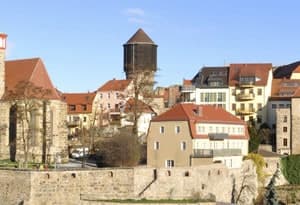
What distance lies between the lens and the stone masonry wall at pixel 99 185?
44.5 m

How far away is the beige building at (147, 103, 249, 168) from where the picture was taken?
5600cm

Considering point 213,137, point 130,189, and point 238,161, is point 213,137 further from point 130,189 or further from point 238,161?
point 130,189

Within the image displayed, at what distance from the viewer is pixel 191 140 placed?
184 ft

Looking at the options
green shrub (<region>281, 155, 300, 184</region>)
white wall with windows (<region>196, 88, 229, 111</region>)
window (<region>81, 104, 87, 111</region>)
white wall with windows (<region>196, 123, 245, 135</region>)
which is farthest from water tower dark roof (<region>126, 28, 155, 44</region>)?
white wall with windows (<region>196, 123, 245, 135</region>)

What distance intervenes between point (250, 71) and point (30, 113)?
2948 centimetres

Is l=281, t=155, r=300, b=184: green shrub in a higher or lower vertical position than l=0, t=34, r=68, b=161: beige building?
lower

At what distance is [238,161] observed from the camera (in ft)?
192

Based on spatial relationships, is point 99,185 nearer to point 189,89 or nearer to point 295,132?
point 295,132

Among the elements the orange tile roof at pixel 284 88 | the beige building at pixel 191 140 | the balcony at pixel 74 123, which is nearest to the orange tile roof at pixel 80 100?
the balcony at pixel 74 123

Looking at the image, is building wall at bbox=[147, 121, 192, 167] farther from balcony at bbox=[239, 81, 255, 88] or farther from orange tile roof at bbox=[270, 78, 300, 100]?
balcony at bbox=[239, 81, 255, 88]

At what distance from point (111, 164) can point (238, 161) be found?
32.2 ft

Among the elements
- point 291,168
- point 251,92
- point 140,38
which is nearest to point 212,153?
point 291,168

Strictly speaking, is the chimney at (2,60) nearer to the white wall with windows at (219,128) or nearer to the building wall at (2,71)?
the building wall at (2,71)

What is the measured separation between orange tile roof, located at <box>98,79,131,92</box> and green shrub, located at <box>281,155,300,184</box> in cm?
2691
